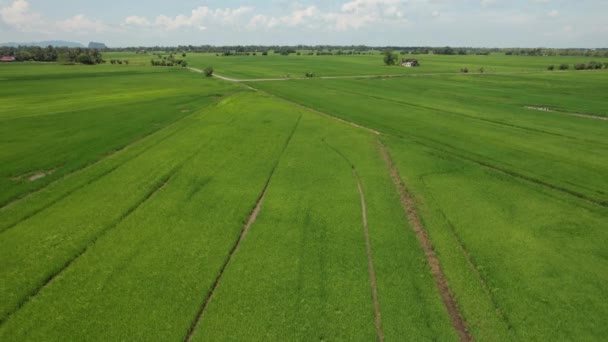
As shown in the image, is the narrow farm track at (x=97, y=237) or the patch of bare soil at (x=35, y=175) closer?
the narrow farm track at (x=97, y=237)

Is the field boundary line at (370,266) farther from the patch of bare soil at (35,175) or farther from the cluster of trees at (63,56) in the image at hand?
the cluster of trees at (63,56)

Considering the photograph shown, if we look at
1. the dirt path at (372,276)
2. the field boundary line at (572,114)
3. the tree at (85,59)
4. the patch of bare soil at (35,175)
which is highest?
the tree at (85,59)

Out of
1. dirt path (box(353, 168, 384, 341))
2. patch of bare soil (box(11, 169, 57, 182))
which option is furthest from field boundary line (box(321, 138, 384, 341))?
patch of bare soil (box(11, 169, 57, 182))

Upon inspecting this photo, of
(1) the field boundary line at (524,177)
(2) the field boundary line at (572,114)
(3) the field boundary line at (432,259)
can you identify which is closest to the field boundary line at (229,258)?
(3) the field boundary line at (432,259)

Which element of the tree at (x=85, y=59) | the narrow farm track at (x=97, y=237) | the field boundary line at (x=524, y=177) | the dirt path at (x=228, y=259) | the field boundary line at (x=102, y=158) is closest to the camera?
the dirt path at (x=228, y=259)

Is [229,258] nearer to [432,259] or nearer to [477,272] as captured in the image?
[432,259]

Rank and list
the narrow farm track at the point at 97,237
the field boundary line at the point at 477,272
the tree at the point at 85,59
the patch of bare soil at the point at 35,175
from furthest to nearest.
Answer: the tree at the point at 85,59 < the patch of bare soil at the point at 35,175 < the narrow farm track at the point at 97,237 < the field boundary line at the point at 477,272
